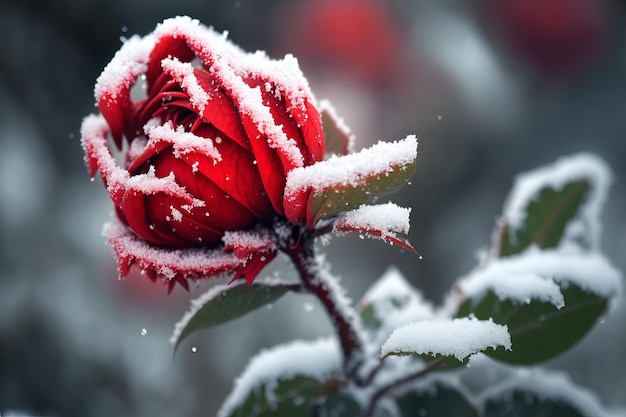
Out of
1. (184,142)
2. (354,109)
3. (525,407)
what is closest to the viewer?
(184,142)

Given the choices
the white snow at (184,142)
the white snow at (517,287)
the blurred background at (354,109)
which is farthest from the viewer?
the blurred background at (354,109)

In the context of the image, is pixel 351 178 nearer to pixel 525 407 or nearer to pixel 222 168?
pixel 222 168

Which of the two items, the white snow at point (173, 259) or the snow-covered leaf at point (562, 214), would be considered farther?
the snow-covered leaf at point (562, 214)

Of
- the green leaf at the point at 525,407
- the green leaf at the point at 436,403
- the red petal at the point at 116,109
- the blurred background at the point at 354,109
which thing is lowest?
the green leaf at the point at 436,403

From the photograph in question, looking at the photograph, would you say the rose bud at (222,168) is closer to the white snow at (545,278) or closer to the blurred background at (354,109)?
the white snow at (545,278)

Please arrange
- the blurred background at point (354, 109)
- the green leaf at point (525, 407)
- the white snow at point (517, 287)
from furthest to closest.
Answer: the blurred background at point (354, 109) < the green leaf at point (525, 407) < the white snow at point (517, 287)

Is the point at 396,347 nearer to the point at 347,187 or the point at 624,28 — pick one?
the point at 347,187

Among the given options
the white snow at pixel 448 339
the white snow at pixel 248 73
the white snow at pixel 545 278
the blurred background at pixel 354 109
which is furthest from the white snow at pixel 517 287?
the blurred background at pixel 354 109

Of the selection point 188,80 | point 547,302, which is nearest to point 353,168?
point 188,80
